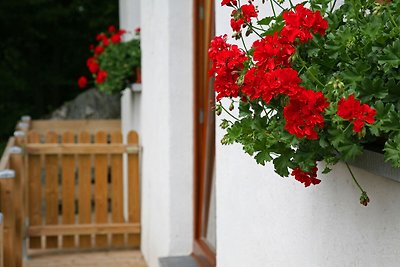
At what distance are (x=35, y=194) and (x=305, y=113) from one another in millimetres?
5972

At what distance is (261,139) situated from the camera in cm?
194

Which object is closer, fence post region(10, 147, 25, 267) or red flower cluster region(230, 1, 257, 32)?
red flower cluster region(230, 1, 257, 32)

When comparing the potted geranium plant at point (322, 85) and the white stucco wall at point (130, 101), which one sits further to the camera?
the white stucco wall at point (130, 101)

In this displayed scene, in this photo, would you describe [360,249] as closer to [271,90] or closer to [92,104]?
[271,90]

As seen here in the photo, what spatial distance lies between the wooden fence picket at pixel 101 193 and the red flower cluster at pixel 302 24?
579cm

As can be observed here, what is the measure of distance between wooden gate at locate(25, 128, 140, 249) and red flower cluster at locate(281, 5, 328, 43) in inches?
226

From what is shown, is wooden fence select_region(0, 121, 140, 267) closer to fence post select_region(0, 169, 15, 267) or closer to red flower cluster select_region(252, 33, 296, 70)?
fence post select_region(0, 169, 15, 267)

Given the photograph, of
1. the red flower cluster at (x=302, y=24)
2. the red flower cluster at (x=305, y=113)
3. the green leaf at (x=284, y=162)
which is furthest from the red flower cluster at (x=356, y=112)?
the green leaf at (x=284, y=162)

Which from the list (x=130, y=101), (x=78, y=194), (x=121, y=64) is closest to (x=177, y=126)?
(x=78, y=194)

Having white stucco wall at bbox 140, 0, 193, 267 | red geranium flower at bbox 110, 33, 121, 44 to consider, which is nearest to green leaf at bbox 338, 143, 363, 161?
white stucco wall at bbox 140, 0, 193, 267

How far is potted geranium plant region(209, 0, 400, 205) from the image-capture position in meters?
1.65

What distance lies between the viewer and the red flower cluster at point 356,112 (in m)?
1.57

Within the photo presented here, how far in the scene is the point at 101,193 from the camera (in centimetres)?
755

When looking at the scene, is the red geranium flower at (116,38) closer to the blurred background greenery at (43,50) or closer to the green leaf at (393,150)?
the green leaf at (393,150)
